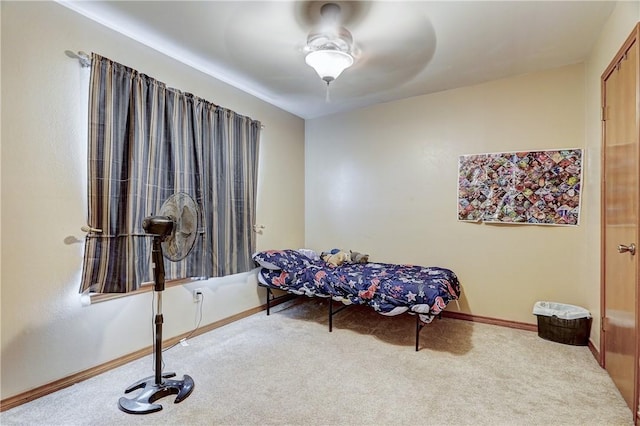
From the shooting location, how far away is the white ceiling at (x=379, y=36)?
215 cm

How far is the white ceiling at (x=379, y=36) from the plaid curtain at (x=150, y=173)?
409mm

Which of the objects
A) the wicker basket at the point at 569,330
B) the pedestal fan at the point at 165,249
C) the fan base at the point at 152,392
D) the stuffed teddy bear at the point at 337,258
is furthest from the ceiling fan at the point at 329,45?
the wicker basket at the point at 569,330

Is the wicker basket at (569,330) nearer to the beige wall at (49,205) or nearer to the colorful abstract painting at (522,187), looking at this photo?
the colorful abstract painting at (522,187)

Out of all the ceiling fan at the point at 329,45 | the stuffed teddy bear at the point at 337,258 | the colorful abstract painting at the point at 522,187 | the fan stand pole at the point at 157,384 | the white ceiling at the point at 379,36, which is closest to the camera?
the fan stand pole at the point at 157,384

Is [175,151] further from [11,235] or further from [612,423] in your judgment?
[612,423]

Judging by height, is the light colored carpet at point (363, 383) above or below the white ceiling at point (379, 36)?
below

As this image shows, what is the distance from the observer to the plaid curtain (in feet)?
7.30

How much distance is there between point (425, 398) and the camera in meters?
2.00

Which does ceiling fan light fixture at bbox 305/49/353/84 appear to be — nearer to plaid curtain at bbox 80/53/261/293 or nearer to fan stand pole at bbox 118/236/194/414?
plaid curtain at bbox 80/53/261/293

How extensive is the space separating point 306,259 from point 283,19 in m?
2.46

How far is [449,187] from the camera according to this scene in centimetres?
355

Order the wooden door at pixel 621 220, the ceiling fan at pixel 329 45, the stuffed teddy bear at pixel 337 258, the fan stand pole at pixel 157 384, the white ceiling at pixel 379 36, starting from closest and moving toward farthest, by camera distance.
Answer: the wooden door at pixel 621 220 → the fan stand pole at pixel 157 384 → the white ceiling at pixel 379 36 → the ceiling fan at pixel 329 45 → the stuffed teddy bear at pixel 337 258

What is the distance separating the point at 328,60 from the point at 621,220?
2.22m

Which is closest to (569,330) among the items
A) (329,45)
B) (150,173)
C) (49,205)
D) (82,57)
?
(329,45)
